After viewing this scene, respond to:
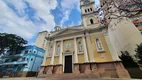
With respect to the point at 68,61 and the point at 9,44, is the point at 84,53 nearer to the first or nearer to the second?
the point at 68,61

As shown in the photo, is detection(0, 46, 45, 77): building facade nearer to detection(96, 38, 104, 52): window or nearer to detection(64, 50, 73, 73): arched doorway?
detection(64, 50, 73, 73): arched doorway

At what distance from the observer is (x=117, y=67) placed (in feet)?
27.9

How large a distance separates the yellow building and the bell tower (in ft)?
0.68

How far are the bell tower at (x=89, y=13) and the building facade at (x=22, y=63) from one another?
1370cm

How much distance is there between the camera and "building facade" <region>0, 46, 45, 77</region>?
639 inches

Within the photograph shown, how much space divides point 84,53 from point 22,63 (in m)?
13.9

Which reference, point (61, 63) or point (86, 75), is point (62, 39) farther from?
point (86, 75)

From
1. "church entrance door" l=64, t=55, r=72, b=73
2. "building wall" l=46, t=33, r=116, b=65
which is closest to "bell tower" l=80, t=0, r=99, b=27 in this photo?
"building wall" l=46, t=33, r=116, b=65

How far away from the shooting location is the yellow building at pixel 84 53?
9.13m

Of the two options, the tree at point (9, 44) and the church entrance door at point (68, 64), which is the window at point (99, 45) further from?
the tree at point (9, 44)

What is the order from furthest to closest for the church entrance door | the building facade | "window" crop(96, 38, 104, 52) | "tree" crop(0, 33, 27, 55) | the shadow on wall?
"tree" crop(0, 33, 27, 55)
the building facade
the church entrance door
"window" crop(96, 38, 104, 52)
the shadow on wall

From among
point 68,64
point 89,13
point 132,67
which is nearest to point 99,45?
point 132,67

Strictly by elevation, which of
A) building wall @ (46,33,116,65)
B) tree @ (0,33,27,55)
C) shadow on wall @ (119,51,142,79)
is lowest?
shadow on wall @ (119,51,142,79)

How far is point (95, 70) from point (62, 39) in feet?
24.3
